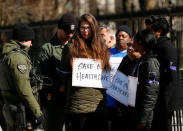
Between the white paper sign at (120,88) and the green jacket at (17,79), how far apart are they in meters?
0.93

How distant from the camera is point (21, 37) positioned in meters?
5.81

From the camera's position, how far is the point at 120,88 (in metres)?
5.30

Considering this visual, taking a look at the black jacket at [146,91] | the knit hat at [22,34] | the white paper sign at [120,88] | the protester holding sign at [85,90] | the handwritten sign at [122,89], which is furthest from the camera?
the knit hat at [22,34]

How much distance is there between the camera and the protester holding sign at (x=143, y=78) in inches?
191

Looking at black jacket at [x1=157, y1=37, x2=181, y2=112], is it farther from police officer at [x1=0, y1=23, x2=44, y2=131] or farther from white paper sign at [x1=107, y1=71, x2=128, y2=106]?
police officer at [x1=0, y1=23, x2=44, y2=131]

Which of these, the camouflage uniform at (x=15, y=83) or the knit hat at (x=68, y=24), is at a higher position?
the knit hat at (x=68, y=24)

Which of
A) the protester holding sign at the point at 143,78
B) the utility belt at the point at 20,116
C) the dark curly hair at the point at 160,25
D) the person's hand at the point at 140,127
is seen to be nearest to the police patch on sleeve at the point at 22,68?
the utility belt at the point at 20,116

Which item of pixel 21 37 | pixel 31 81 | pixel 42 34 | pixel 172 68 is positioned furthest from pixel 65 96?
pixel 42 34

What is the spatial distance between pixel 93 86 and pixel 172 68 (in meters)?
1.12

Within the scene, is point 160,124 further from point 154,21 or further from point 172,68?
point 154,21

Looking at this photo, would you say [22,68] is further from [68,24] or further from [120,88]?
[120,88]

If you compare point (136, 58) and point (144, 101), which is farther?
point (136, 58)

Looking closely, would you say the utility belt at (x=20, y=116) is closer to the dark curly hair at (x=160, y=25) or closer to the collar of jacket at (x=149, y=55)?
the collar of jacket at (x=149, y=55)

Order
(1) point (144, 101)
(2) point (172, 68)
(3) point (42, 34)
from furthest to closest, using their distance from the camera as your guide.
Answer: (3) point (42, 34) < (2) point (172, 68) < (1) point (144, 101)
